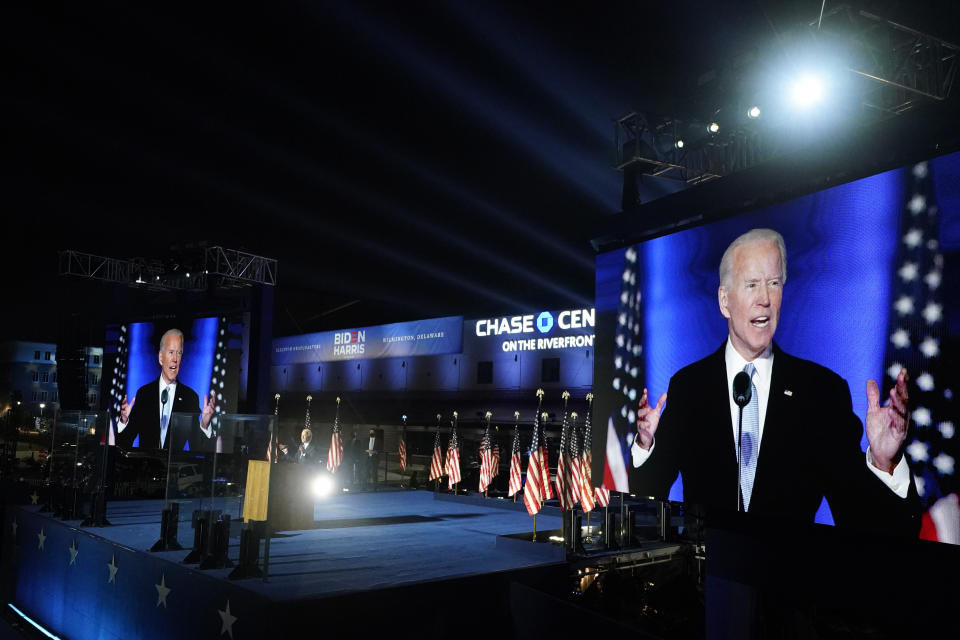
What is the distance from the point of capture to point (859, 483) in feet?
18.2

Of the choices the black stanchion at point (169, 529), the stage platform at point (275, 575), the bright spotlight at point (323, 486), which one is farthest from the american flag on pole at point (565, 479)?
the bright spotlight at point (323, 486)

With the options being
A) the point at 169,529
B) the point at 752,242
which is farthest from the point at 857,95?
the point at 169,529

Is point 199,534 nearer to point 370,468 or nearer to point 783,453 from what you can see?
point 783,453

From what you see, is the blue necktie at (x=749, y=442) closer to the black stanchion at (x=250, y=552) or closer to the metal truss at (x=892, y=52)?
the metal truss at (x=892, y=52)

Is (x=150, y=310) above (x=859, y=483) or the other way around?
above

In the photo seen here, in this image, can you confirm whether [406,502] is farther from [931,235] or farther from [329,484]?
[931,235]

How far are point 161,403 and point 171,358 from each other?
4.29 feet

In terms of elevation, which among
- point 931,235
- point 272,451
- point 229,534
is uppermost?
point 931,235

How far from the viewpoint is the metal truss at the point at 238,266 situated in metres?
18.9

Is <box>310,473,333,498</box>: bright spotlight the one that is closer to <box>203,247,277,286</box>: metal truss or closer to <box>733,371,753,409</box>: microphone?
<box>203,247,277,286</box>: metal truss

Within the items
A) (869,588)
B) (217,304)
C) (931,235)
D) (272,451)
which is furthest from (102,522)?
(931,235)

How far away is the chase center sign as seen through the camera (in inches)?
939

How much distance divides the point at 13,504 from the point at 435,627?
10377 mm

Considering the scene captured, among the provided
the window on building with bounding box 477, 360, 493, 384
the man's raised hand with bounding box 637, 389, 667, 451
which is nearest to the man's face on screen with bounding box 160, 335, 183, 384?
the window on building with bounding box 477, 360, 493, 384
